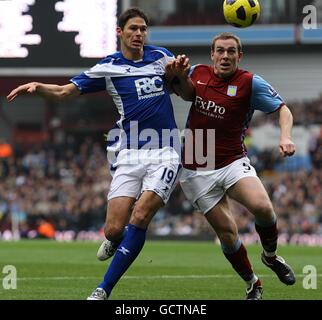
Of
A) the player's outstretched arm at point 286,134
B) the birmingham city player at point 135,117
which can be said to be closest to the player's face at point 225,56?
the birmingham city player at point 135,117

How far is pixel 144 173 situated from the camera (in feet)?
30.8

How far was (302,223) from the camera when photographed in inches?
948

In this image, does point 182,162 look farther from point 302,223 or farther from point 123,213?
point 302,223

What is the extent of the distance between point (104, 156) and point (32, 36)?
12.1m

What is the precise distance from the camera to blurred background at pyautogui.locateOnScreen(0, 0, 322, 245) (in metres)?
17.6


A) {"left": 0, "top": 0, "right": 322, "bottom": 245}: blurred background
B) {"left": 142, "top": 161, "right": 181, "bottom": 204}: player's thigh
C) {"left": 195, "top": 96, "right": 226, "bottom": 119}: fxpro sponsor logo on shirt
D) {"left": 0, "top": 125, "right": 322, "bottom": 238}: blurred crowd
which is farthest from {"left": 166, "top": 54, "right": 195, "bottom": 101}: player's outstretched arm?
{"left": 0, "top": 125, "right": 322, "bottom": 238}: blurred crowd

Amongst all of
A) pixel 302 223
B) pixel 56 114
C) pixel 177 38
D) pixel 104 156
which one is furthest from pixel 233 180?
pixel 56 114

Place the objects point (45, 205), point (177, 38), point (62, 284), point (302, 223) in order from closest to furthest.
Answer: point (62, 284), point (302, 223), point (45, 205), point (177, 38)

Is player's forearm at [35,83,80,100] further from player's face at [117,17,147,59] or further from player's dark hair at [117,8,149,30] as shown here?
player's dark hair at [117,8,149,30]

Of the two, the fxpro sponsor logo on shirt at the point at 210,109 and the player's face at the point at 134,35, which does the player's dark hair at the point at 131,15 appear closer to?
the player's face at the point at 134,35

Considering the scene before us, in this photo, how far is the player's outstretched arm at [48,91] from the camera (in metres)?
9.12

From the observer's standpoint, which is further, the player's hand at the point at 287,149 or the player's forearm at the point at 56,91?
the player's forearm at the point at 56,91

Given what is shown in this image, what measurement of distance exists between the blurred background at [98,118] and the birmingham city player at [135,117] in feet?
25.0

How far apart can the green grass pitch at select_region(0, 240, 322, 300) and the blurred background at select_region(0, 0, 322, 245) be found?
3.56 metres
